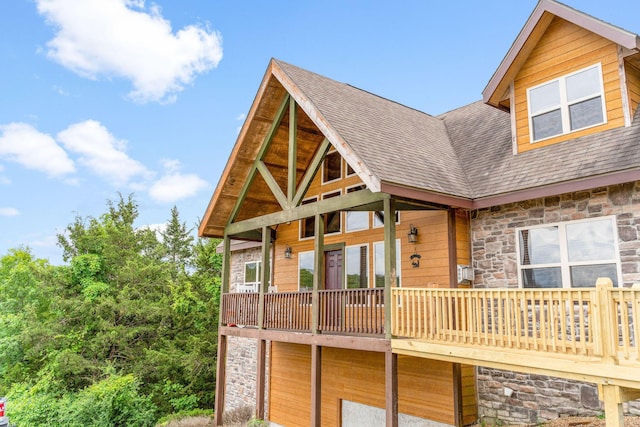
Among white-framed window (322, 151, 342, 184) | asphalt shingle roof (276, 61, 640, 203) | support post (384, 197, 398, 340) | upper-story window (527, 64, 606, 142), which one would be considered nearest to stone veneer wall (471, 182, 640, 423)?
asphalt shingle roof (276, 61, 640, 203)

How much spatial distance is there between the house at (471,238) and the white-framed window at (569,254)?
3 centimetres

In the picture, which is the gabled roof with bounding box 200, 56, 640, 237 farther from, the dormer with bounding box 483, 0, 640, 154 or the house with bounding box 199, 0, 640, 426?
the dormer with bounding box 483, 0, 640, 154

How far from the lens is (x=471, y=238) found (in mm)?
9953

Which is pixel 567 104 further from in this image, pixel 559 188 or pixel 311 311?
pixel 311 311

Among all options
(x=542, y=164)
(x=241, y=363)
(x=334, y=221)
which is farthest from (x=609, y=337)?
(x=241, y=363)

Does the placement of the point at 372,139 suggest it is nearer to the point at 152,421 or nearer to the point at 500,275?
the point at 500,275

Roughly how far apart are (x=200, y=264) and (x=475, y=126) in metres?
18.1

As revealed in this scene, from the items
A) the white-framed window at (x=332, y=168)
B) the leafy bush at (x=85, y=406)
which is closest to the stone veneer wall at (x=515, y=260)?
the white-framed window at (x=332, y=168)

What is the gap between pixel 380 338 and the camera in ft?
28.9

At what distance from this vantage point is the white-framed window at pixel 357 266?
11891 mm

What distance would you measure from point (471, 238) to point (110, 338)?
17148 mm

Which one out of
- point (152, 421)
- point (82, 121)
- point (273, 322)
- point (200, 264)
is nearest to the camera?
point (273, 322)

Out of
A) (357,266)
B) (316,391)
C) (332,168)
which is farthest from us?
(332,168)

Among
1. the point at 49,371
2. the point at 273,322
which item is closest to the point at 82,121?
the point at 49,371
